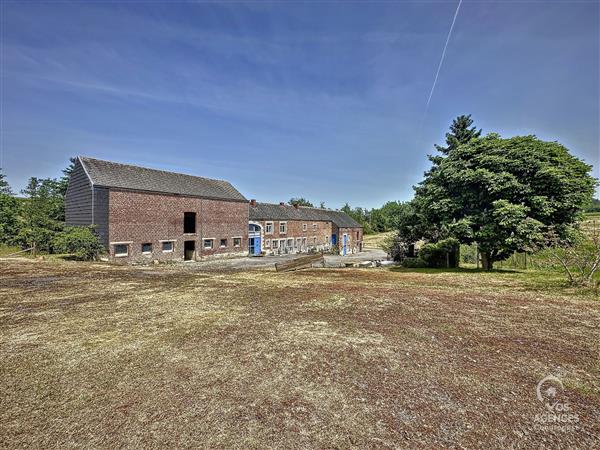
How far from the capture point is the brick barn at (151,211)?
24891 millimetres

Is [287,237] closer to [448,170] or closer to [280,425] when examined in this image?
[448,170]

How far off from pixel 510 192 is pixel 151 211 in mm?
28282

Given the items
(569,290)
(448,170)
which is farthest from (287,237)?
(569,290)

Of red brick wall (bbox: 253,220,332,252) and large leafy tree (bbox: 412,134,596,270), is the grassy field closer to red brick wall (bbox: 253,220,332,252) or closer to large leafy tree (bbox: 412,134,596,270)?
large leafy tree (bbox: 412,134,596,270)

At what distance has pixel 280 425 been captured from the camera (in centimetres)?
313

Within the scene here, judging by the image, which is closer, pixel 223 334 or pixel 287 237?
Result: pixel 223 334

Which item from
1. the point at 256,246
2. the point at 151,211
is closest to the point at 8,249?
the point at 151,211

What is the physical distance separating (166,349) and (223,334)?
105cm

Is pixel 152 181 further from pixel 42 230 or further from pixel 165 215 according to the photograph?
pixel 42 230

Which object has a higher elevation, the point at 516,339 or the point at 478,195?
the point at 478,195

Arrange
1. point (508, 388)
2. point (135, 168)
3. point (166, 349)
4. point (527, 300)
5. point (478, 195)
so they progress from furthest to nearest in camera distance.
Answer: point (135, 168) → point (478, 195) → point (527, 300) → point (166, 349) → point (508, 388)

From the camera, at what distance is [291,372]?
165 inches

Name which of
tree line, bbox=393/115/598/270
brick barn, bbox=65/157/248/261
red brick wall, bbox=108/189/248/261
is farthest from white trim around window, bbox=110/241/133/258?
tree line, bbox=393/115/598/270

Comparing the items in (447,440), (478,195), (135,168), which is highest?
(135,168)
